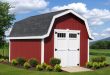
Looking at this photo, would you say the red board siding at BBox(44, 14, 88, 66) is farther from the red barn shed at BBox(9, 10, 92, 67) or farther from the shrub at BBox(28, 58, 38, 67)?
the shrub at BBox(28, 58, 38, 67)

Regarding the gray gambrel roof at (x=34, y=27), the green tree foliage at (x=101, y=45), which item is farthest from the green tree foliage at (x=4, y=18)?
the green tree foliage at (x=101, y=45)

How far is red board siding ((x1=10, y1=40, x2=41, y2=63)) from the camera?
2294 centimetres

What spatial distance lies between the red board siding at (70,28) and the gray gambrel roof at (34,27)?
0.65 meters

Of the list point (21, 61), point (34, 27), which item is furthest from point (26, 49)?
point (34, 27)

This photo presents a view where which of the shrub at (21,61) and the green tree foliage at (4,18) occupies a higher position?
the green tree foliage at (4,18)

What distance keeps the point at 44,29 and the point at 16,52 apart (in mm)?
5370

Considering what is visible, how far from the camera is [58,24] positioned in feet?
75.8

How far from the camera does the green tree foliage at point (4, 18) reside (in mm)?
31984

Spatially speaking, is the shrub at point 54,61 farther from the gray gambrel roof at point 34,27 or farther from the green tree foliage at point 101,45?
the green tree foliage at point 101,45

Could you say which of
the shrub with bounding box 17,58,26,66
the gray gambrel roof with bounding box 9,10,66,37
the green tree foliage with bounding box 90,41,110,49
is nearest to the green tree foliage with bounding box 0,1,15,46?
the gray gambrel roof with bounding box 9,10,66,37

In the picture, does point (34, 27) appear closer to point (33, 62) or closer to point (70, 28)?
point (70, 28)

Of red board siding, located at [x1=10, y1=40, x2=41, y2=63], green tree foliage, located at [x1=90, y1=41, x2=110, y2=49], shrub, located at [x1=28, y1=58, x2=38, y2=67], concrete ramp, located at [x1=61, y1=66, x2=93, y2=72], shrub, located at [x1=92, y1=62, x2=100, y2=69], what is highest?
green tree foliage, located at [x1=90, y1=41, x2=110, y2=49]

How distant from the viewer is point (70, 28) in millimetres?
23703

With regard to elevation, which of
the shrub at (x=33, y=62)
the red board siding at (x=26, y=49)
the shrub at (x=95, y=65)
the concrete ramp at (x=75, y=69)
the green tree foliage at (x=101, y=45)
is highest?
the green tree foliage at (x=101, y=45)
